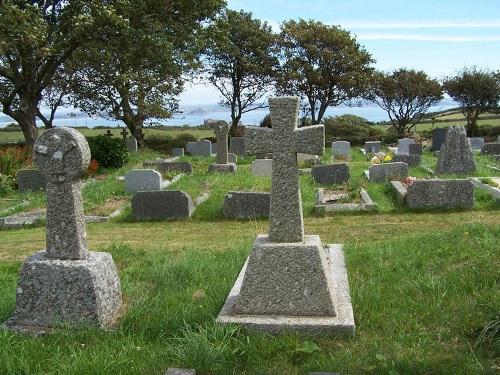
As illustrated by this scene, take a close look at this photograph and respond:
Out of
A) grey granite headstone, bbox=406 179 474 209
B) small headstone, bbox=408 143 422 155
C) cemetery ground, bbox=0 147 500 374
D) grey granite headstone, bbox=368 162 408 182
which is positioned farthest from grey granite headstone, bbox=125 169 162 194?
small headstone, bbox=408 143 422 155

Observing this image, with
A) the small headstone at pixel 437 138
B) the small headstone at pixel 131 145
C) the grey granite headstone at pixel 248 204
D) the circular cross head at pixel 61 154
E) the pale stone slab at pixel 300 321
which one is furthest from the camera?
the small headstone at pixel 131 145

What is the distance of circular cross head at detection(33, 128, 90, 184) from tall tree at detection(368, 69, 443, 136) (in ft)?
123

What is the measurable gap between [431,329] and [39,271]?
10.4 ft

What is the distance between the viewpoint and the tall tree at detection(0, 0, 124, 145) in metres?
16.1

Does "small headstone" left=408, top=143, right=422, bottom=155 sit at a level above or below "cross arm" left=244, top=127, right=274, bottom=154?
below

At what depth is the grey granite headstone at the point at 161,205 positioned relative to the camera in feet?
36.8

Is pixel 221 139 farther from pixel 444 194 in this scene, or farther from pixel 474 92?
pixel 474 92

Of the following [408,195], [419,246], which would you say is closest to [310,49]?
[408,195]

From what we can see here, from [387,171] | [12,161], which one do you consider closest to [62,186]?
[387,171]

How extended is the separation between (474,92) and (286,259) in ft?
125

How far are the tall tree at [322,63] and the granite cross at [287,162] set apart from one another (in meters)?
33.9

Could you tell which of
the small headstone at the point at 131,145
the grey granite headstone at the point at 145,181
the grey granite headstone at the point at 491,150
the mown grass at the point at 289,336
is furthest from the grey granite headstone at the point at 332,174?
the small headstone at the point at 131,145

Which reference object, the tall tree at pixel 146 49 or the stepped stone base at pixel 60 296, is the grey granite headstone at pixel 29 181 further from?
the stepped stone base at pixel 60 296

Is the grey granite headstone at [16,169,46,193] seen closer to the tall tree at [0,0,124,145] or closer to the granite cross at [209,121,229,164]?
the tall tree at [0,0,124,145]
